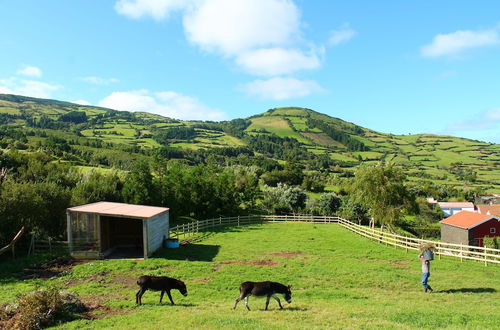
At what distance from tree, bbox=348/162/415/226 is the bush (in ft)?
88.7

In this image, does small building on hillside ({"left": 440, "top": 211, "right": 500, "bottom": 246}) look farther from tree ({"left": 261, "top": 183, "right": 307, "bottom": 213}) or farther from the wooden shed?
the wooden shed

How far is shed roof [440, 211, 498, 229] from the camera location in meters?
30.6

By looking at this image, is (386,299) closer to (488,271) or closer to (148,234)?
(488,271)

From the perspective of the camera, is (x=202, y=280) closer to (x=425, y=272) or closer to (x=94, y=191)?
(x=425, y=272)

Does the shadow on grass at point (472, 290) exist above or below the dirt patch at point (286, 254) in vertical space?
above

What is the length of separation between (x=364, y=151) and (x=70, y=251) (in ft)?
480

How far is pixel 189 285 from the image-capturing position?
1214 cm

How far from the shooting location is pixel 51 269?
590 inches

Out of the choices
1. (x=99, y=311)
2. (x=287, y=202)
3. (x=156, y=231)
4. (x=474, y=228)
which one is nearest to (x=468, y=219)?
(x=474, y=228)

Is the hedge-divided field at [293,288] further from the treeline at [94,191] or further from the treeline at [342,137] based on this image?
the treeline at [342,137]

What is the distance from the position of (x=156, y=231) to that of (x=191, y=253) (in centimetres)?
247

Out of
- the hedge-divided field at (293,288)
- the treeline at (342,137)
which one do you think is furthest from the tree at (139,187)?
the treeline at (342,137)

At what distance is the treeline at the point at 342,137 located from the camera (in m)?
154

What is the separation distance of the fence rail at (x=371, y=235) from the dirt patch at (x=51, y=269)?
28.9 feet
